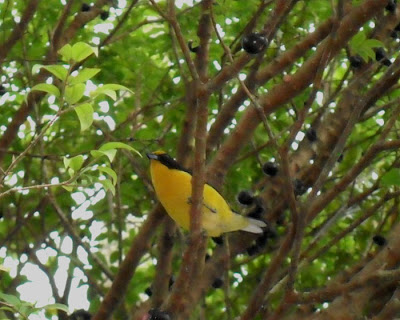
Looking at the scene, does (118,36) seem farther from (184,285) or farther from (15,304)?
(15,304)

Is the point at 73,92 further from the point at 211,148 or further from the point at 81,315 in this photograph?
the point at 81,315

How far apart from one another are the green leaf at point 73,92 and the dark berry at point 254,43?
863mm

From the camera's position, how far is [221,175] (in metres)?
3.83

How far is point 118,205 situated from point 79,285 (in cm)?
63

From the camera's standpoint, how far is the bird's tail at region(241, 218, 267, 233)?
400 centimetres

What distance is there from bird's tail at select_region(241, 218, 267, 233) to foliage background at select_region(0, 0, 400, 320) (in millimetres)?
39

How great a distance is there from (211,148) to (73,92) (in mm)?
1626

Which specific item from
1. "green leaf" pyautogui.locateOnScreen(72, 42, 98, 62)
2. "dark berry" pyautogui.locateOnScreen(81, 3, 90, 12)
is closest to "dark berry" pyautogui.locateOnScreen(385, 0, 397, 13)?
"dark berry" pyautogui.locateOnScreen(81, 3, 90, 12)

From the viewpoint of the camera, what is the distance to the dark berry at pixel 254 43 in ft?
9.83

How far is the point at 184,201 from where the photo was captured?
162 inches

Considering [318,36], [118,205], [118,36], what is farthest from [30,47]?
[318,36]

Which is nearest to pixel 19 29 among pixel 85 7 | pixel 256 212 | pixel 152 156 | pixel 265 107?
pixel 85 7

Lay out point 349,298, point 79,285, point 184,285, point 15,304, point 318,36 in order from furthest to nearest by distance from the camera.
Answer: point 79,285 → point 318,36 → point 349,298 → point 184,285 → point 15,304

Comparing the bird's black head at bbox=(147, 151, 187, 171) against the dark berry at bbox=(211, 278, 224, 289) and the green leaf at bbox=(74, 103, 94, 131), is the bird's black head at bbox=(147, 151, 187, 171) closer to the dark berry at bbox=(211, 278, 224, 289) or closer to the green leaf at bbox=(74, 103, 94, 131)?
the dark berry at bbox=(211, 278, 224, 289)
